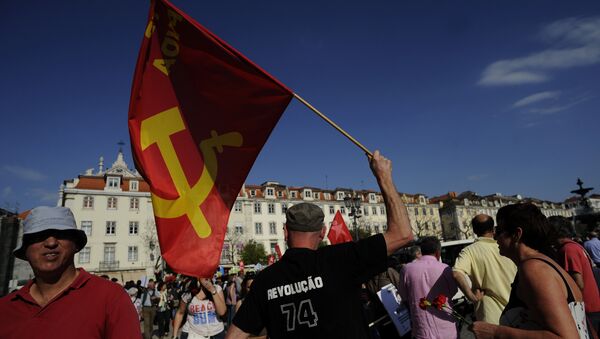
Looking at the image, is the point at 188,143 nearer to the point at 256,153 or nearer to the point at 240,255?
the point at 256,153

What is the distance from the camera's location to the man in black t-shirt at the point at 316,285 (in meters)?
1.92

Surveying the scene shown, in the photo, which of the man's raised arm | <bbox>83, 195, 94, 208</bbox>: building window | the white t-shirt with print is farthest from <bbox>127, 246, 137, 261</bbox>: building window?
the man's raised arm

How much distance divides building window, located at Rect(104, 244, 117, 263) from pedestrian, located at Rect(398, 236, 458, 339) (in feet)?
145

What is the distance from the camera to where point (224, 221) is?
13.6 ft

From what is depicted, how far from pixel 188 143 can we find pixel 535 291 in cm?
373

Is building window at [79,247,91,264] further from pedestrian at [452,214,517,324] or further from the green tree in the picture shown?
pedestrian at [452,214,517,324]

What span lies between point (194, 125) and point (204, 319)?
9.85ft

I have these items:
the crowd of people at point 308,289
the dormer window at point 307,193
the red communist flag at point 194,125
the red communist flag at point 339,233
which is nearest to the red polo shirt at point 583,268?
the crowd of people at point 308,289

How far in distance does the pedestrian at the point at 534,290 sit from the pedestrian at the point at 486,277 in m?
1.41

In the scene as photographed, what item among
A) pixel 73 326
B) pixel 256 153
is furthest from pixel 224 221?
pixel 73 326

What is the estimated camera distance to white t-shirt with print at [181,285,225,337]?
5.37 m

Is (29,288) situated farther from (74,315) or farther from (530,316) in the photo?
(530,316)

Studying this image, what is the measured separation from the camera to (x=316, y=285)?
1955 millimetres

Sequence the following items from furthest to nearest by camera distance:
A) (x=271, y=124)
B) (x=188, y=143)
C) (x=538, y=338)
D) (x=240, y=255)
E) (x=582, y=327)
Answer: (x=240, y=255), (x=188, y=143), (x=271, y=124), (x=582, y=327), (x=538, y=338)
